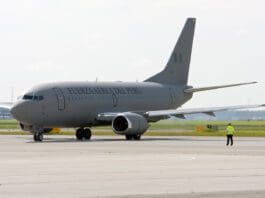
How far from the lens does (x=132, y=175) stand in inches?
1028

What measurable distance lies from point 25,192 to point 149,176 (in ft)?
18.3

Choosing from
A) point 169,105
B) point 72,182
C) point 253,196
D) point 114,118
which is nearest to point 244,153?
point 72,182

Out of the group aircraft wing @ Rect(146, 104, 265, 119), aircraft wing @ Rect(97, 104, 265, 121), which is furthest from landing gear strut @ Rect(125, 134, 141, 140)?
aircraft wing @ Rect(146, 104, 265, 119)

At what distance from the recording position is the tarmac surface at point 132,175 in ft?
69.7

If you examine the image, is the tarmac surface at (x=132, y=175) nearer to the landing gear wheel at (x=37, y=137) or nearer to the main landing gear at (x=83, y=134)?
the landing gear wheel at (x=37, y=137)

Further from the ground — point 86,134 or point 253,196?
point 253,196

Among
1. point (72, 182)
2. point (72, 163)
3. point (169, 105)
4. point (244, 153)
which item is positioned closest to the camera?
point (72, 182)

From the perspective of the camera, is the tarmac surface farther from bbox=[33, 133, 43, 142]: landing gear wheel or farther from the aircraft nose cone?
the aircraft nose cone

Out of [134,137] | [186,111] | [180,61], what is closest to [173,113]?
[186,111]

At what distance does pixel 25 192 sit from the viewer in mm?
21094

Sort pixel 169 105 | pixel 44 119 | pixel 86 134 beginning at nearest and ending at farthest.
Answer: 1. pixel 44 119
2. pixel 86 134
3. pixel 169 105

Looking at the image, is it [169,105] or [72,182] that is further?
[169,105]

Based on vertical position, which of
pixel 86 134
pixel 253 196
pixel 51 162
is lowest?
pixel 86 134

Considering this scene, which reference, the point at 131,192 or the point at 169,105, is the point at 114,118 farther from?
the point at 131,192
